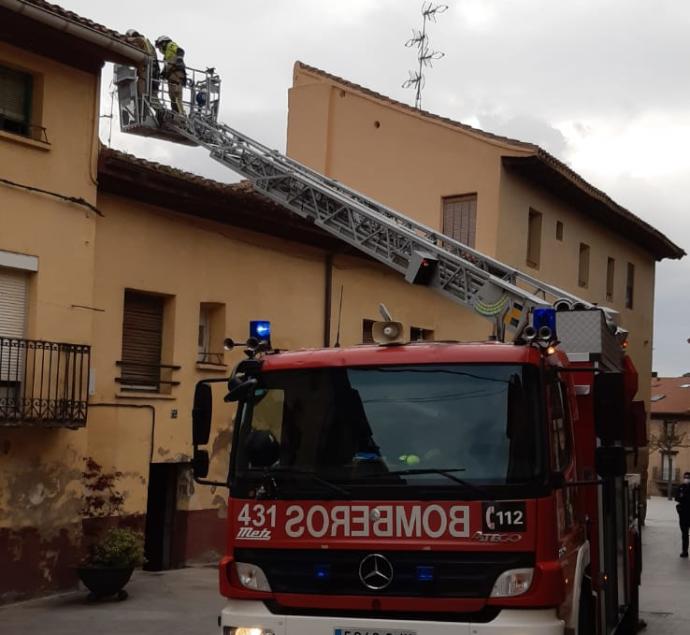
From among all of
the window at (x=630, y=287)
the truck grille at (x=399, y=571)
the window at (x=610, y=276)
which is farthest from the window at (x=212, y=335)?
the window at (x=630, y=287)

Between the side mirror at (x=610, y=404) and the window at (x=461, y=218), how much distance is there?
51.9 ft

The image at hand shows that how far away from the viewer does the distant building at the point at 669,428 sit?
75.7m

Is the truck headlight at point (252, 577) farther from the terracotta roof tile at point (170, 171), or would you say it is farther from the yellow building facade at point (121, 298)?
the terracotta roof tile at point (170, 171)

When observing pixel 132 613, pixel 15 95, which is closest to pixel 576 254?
pixel 15 95

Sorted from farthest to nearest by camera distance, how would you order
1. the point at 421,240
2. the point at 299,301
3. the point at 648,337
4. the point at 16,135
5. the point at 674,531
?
the point at 648,337 < the point at 674,531 < the point at 299,301 < the point at 421,240 < the point at 16,135

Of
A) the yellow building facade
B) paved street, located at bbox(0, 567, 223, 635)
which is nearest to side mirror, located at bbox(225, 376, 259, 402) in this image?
the yellow building facade

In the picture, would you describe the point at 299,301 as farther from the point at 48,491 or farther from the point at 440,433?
the point at 440,433

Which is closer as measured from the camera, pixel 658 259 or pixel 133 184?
pixel 133 184

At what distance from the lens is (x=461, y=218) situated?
23.7m

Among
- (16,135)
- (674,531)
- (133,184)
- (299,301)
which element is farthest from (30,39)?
(674,531)

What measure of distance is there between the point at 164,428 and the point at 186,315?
5.52 feet

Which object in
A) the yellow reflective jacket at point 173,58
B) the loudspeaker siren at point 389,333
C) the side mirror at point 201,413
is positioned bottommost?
the side mirror at point 201,413

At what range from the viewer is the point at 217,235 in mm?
17031

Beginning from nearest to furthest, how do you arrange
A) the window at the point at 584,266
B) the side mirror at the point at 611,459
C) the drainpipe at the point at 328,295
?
the side mirror at the point at 611,459 < the drainpipe at the point at 328,295 < the window at the point at 584,266
